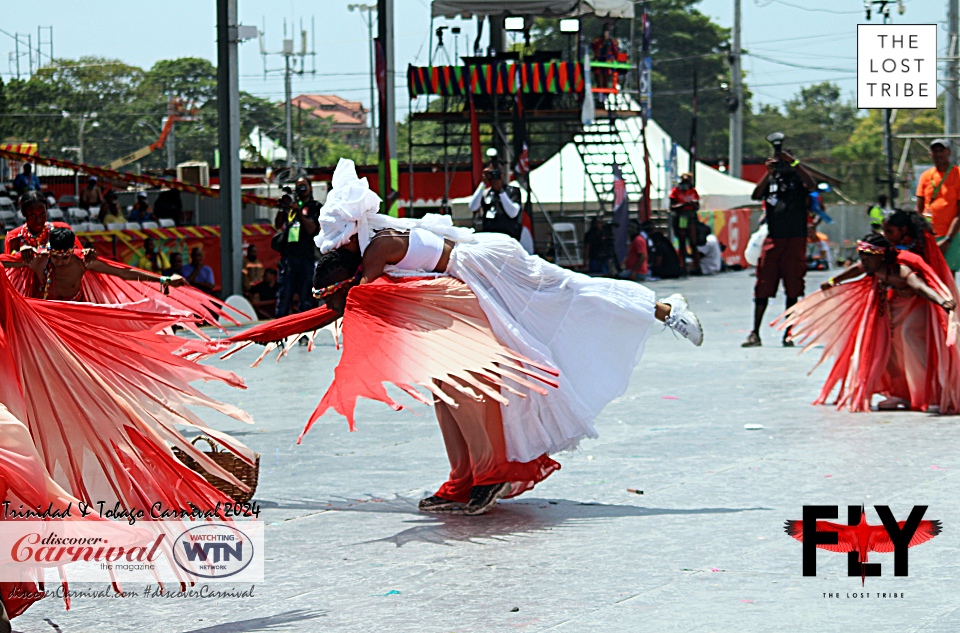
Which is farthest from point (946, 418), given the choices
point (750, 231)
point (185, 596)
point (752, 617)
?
point (750, 231)

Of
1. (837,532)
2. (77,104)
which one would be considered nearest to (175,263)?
(837,532)

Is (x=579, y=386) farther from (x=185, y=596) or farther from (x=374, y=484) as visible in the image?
(x=185, y=596)

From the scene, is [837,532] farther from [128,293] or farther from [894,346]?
[128,293]

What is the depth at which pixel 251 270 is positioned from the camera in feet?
60.0

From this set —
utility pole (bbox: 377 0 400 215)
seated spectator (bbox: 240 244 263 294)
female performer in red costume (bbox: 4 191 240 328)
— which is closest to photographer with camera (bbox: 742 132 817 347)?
female performer in red costume (bbox: 4 191 240 328)

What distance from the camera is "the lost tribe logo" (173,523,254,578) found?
15.7ft

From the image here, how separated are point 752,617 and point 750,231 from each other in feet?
87.9

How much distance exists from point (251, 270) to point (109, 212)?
2.01 metres

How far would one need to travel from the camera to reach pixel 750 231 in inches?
1206

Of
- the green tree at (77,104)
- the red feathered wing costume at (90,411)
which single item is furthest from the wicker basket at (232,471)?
the green tree at (77,104)

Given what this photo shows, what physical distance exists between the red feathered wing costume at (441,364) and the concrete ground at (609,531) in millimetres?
→ 269

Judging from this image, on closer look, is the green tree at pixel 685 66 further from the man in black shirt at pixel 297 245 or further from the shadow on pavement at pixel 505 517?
the shadow on pavement at pixel 505 517

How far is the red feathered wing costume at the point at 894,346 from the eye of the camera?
888cm

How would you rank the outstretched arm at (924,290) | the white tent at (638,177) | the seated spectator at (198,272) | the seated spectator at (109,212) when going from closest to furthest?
the outstretched arm at (924,290) → the seated spectator at (198,272) → the seated spectator at (109,212) → the white tent at (638,177)
